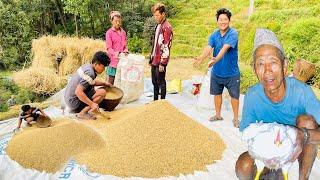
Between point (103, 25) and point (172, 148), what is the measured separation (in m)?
7.69

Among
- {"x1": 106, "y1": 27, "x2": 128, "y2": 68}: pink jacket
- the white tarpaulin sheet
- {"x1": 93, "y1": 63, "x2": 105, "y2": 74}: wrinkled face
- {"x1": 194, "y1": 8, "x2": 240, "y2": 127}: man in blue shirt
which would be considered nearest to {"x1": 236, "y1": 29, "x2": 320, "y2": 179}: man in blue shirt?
the white tarpaulin sheet

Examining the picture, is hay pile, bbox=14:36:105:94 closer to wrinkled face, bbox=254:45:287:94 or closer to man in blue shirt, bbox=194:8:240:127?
man in blue shirt, bbox=194:8:240:127

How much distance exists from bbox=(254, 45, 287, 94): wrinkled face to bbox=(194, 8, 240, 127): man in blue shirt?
1.65 m

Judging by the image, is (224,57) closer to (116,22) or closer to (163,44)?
(163,44)

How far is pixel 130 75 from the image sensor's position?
4.50 meters

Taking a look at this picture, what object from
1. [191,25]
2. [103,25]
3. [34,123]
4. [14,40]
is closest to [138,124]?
[34,123]

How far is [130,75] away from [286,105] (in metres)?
2.76

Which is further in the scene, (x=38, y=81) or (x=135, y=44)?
(x=135, y=44)

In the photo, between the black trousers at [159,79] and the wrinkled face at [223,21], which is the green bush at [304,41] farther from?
the wrinkled face at [223,21]

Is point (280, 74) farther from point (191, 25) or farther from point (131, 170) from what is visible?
point (191, 25)

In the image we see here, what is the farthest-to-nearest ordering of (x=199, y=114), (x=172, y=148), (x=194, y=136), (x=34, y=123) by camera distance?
(x=199, y=114), (x=34, y=123), (x=194, y=136), (x=172, y=148)

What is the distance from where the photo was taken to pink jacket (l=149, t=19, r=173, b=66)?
13.8 feet

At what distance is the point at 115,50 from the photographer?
464cm

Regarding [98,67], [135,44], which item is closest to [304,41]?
[98,67]
